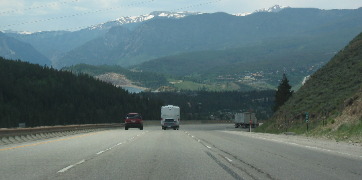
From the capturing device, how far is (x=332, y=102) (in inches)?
1964

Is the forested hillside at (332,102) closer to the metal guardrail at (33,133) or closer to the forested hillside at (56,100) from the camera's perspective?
the metal guardrail at (33,133)

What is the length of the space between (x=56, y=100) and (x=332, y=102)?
13557cm

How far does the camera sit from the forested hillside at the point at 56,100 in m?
148

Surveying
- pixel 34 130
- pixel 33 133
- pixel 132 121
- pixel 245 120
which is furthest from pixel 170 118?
pixel 245 120

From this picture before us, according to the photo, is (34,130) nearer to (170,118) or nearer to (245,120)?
(170,118)

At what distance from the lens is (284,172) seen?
1409cm

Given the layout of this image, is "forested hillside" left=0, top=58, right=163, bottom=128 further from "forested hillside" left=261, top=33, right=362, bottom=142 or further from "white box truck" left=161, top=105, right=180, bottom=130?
"forested hillside" left=261, top=33, right=362, bottom=142

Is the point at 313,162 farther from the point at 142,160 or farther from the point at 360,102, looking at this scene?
the point at 360,102

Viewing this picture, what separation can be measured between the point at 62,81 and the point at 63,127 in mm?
151277

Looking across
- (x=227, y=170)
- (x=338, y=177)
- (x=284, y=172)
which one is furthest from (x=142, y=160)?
(x=338, y=177)

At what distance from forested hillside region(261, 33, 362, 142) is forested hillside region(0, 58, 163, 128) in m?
90.5

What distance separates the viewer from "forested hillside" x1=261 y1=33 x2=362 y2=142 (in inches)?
1559

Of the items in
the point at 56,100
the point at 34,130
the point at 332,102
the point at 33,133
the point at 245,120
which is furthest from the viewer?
the point at 56,100

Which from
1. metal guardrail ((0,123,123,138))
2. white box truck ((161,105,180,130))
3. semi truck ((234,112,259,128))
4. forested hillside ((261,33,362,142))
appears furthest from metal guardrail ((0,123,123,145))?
semi truck ((234,112,259,128))
